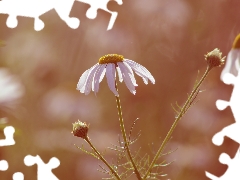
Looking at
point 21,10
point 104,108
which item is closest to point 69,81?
point 104,108

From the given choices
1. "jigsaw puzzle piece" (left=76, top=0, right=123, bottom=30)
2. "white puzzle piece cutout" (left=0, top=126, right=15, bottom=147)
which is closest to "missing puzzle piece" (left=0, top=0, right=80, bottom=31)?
"jigsaw puzzle piece" (left=76, top=0, right=123, bottom=30)

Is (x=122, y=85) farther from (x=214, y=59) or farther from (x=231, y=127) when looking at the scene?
(x=214, y=59)

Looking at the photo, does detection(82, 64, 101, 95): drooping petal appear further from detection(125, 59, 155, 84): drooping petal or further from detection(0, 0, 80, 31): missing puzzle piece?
detection(0, 0, 80, 31): missing puzzle piece

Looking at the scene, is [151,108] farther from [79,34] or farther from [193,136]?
[79,34]

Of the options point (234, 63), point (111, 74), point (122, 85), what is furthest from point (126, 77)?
point (122, 85)

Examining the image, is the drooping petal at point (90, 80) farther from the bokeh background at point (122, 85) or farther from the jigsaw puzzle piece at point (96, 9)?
the bokeh background at point (122, 85)

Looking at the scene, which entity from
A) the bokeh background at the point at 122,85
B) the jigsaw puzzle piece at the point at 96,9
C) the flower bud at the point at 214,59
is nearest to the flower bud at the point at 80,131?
the flower bud at the point at 214,59

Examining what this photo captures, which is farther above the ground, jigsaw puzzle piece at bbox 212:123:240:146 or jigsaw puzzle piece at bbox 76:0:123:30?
jigsaw puzzle piece at bbox 76:0:123:30
